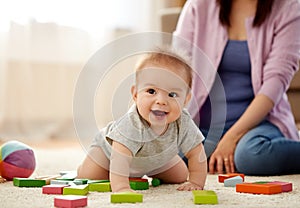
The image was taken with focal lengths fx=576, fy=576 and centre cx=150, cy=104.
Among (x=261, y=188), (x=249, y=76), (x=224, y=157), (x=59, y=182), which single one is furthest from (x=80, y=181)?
(x=249, y=76)

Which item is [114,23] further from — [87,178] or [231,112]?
[87,178]

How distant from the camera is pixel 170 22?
232 centimetres

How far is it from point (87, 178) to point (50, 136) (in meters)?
1.67

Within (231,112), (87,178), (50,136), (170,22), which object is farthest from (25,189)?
(50,136)

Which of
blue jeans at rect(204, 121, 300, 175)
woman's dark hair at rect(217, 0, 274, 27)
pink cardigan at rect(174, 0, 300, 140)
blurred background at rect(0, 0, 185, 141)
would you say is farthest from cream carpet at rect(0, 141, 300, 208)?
blurred background at rect(0, 0, 185, 141)

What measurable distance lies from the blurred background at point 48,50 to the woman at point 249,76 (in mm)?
1015

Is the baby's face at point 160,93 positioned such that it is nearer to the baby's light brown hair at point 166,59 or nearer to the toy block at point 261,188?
the baby's light brown hair at point 166,59

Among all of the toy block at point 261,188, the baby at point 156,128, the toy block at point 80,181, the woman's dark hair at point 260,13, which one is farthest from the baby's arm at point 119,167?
the woman's dark hair at point 260,13

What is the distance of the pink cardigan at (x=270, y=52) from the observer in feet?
5.27

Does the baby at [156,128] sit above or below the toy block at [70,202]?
above

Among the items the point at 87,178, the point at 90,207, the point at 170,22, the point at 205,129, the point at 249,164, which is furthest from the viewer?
the point at 170,22

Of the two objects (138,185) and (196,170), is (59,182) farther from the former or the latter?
(196,170)

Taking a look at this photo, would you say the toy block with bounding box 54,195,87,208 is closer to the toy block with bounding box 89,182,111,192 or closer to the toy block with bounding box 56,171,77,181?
the toy block with bounding box 89,182,111,192

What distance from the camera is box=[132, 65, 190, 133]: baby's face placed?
108 cm
